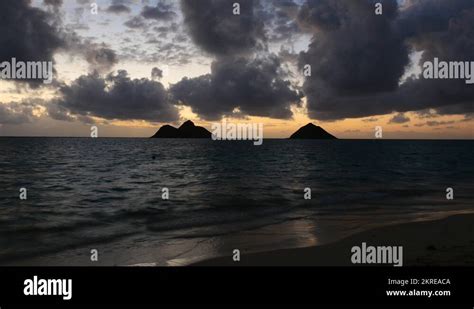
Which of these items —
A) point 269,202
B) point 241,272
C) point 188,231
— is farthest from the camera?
point 269,202

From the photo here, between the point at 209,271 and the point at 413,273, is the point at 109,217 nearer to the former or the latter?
the point at 209,271

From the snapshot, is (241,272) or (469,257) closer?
(241,272)

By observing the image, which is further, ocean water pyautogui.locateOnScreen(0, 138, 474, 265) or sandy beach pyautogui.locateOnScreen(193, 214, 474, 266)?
ocean water pyautogui.locateOnScreen(0, 138, 474, 265)

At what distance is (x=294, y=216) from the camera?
2291 cm

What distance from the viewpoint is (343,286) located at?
8812 mm

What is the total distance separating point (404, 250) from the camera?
45.8 feet

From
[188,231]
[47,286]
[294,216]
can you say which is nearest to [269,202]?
[294,216]

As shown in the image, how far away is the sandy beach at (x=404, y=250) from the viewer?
41.4ft

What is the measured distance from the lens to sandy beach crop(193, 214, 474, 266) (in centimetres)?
1262

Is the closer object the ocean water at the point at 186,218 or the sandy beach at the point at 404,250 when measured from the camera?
the sandy beach at the point at 404,250

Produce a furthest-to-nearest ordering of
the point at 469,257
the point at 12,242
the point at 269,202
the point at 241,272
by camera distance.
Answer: the point at 269,202, the point at 12,242, the point at 469,257, the point at 241,272

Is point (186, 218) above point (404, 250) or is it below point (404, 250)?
below

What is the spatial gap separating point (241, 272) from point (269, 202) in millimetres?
19374

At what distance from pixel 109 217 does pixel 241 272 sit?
52.4 feet
